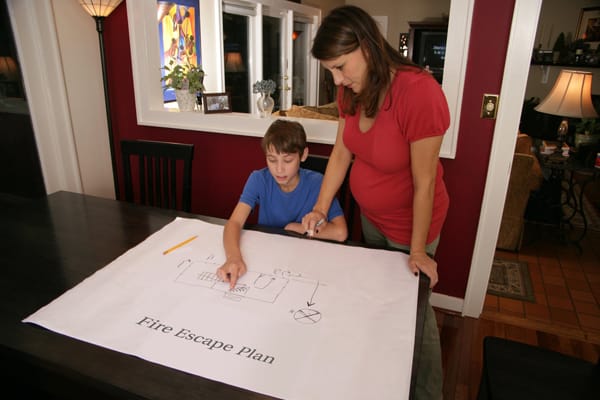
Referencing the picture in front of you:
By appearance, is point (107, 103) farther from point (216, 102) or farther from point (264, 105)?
point (264, 105)

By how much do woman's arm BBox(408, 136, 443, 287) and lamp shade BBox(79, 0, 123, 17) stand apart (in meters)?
1.88

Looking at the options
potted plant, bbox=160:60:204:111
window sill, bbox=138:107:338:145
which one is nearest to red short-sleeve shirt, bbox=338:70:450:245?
window sill, bbox=138:107:338:145

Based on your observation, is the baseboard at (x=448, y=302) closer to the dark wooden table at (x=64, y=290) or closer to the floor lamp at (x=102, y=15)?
the dark wooden table at (x=64, y=290)

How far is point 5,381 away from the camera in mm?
1087

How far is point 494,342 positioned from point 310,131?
1324 millimetres

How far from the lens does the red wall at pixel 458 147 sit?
174cm

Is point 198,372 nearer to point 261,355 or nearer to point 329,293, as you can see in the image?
point 261,355

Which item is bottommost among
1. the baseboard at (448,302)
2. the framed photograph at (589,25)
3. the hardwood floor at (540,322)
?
the hardwood floor at (540,322)

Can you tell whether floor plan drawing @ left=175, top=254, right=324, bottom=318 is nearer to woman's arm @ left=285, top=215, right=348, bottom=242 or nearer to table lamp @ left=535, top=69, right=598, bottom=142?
woman's arm @ left=285, top=215, right=348, bottom=242

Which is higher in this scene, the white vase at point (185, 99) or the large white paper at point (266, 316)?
the white vase at point (185, 99)

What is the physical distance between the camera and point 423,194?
109 cm

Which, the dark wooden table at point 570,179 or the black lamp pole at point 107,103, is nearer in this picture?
the black lamp pole at point 107,103

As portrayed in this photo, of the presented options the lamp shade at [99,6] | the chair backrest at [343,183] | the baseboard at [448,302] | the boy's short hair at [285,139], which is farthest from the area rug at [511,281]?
the lamp shade at [99,6]

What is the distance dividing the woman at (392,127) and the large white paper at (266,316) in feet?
0.59
